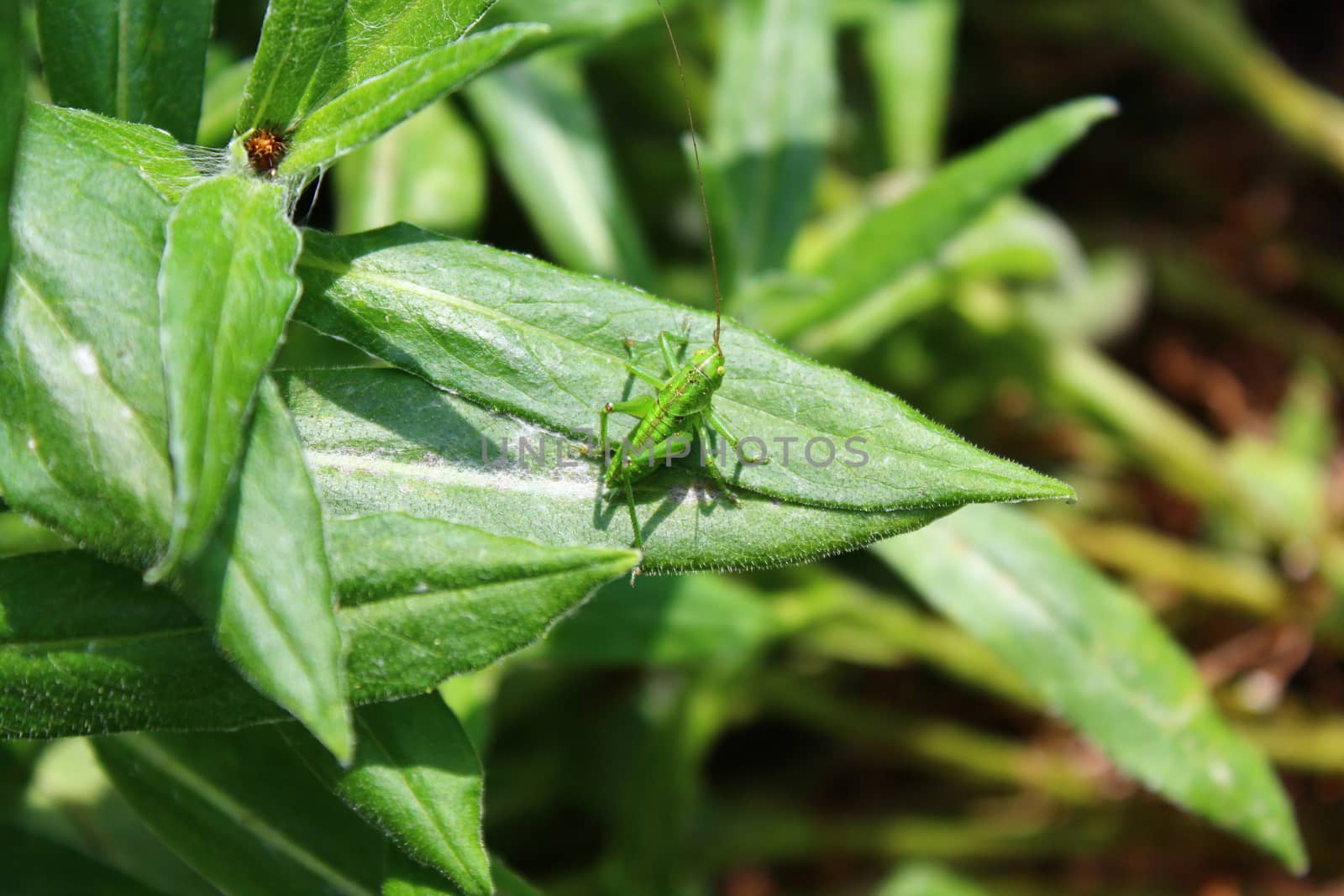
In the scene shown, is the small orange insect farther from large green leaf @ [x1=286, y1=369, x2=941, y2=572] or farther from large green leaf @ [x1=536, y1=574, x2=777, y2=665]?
large green leaf @ [x1=536, y1=574, x2=777, y2=665]

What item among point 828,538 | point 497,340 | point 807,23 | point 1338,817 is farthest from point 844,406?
point 1338,817

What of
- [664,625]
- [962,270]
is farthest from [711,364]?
[962,270]

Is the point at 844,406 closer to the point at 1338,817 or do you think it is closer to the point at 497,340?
the point at 497,340

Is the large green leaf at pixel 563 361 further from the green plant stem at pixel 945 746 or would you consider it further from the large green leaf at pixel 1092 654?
the green plant stem at pixel 945 746

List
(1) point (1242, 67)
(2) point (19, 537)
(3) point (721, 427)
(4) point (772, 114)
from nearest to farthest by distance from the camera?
(3) point (721, 427) < (2) point (19, 537) < (4) point (772, 114) < (1) point (1242, 67)

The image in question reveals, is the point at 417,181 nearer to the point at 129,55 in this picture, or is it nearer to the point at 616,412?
the point at 129,55

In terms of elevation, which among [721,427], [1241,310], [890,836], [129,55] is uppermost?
[129,55]

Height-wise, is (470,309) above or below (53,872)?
above
